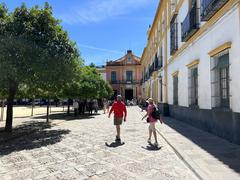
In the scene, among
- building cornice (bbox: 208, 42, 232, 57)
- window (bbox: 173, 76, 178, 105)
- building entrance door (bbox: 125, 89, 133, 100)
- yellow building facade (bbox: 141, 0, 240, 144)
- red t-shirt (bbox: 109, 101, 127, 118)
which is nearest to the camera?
yellow building facade (bbox: 141, 0, 240, 144)

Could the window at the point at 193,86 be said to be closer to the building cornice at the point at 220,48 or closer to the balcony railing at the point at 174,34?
the building cornice at the point at 220,48

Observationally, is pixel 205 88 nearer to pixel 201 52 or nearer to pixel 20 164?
pixel 201 52

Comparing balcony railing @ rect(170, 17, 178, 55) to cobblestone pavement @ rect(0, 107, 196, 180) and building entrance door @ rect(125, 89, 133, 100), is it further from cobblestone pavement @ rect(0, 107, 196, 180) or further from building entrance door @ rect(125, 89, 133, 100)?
building entrance door @ rect(125, 89, 133, 100)

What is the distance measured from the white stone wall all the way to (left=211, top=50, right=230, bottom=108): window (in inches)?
15.2

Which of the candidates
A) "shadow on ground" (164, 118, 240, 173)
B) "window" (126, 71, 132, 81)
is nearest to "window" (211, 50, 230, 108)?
"shadow on ground" (164, 118, 240, 173)

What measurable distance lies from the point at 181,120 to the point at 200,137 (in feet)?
19.2

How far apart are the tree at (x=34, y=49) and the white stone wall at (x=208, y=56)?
5.05m

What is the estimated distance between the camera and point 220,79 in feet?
34.0

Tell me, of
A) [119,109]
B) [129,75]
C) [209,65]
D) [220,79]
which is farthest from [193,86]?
[129,75]

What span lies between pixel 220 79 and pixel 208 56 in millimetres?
1193

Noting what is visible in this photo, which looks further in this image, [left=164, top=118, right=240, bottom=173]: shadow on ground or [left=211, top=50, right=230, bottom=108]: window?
[left=211, top=50, right=230, bottom=108]: window

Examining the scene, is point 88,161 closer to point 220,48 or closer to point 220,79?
point 220,48

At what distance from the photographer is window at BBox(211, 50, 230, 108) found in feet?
31.7

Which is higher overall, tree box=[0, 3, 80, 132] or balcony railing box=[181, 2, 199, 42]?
balcony railing box=[181, 2, 199, 42]
